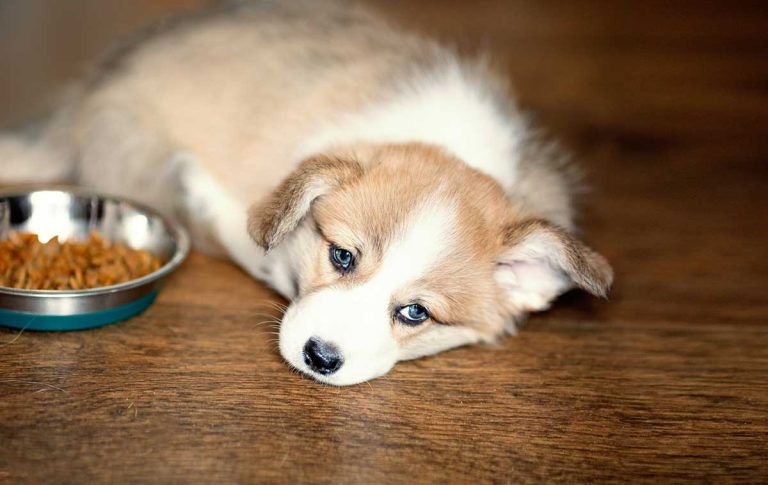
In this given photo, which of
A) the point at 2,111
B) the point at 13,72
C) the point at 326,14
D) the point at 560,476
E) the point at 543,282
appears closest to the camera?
the point at 560,476

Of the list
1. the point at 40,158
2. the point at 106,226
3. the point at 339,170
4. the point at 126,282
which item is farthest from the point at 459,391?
the point at 40,158

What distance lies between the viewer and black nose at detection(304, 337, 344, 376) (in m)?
1.79

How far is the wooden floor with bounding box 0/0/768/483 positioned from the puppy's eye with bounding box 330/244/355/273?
0.27 metres

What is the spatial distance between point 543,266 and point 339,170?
541 mm

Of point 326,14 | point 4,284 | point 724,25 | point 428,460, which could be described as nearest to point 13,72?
point 326,14

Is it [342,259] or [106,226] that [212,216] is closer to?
[106,226]

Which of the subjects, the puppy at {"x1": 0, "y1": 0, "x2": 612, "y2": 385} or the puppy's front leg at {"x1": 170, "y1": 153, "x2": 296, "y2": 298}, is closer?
the puppy at {"x1": 0, "y1": 0, "x2": 612, "y2": 385}

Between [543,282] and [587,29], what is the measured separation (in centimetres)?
329

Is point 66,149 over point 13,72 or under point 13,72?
under

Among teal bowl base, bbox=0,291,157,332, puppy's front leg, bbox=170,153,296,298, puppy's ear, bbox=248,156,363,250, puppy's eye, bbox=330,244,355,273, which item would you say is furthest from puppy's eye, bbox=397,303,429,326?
teal bowl base, bbox=0,291,157,332

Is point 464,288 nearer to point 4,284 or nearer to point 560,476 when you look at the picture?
point 560,476

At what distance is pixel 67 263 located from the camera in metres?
2.04

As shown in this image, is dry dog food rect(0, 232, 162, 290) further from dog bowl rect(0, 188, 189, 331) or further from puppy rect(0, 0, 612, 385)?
puppy rect(0, 0, 612, 385)

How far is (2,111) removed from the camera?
343 cm
